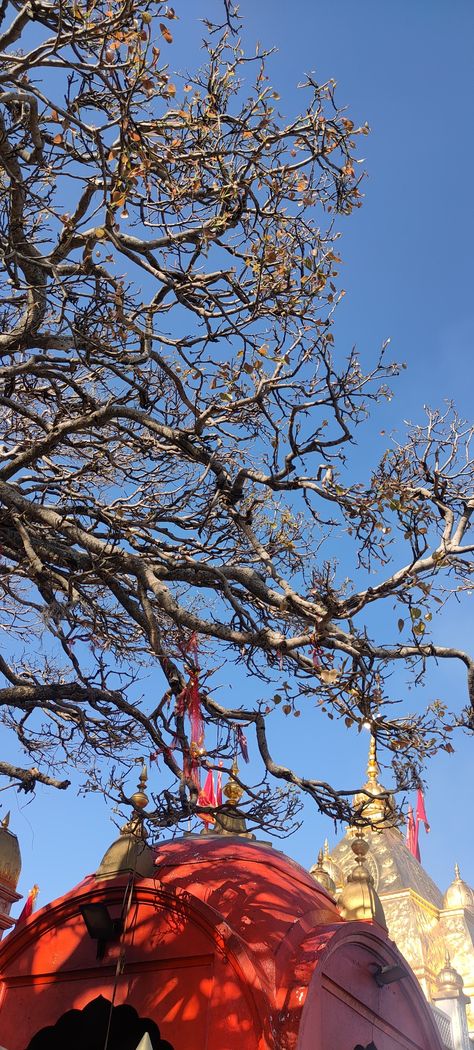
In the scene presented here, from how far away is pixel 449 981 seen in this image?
72.3 feet

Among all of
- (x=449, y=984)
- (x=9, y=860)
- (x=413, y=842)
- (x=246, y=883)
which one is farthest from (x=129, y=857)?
(x=413, y=842)

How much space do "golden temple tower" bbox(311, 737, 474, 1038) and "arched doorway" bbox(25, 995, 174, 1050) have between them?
55.8ft

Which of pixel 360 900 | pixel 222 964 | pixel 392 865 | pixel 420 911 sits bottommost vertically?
pixel 222 964

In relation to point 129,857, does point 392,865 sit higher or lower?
higher

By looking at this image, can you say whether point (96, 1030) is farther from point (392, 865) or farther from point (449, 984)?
point (392, 865)

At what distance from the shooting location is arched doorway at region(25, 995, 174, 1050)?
5676 mm

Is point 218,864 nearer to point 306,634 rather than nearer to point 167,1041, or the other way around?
point 167,1041

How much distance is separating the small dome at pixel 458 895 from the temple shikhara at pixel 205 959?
65.5 ft

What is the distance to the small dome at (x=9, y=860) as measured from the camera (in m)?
7.14

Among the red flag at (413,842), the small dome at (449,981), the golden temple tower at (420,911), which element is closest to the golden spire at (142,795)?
the golden temple tower at (420,911)

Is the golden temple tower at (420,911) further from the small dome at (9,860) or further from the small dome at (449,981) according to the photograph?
the small dome at (9,860)

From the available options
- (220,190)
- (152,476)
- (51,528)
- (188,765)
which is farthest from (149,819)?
(220,190)

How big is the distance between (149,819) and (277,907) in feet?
3.75

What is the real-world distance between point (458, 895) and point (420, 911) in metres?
1.51
